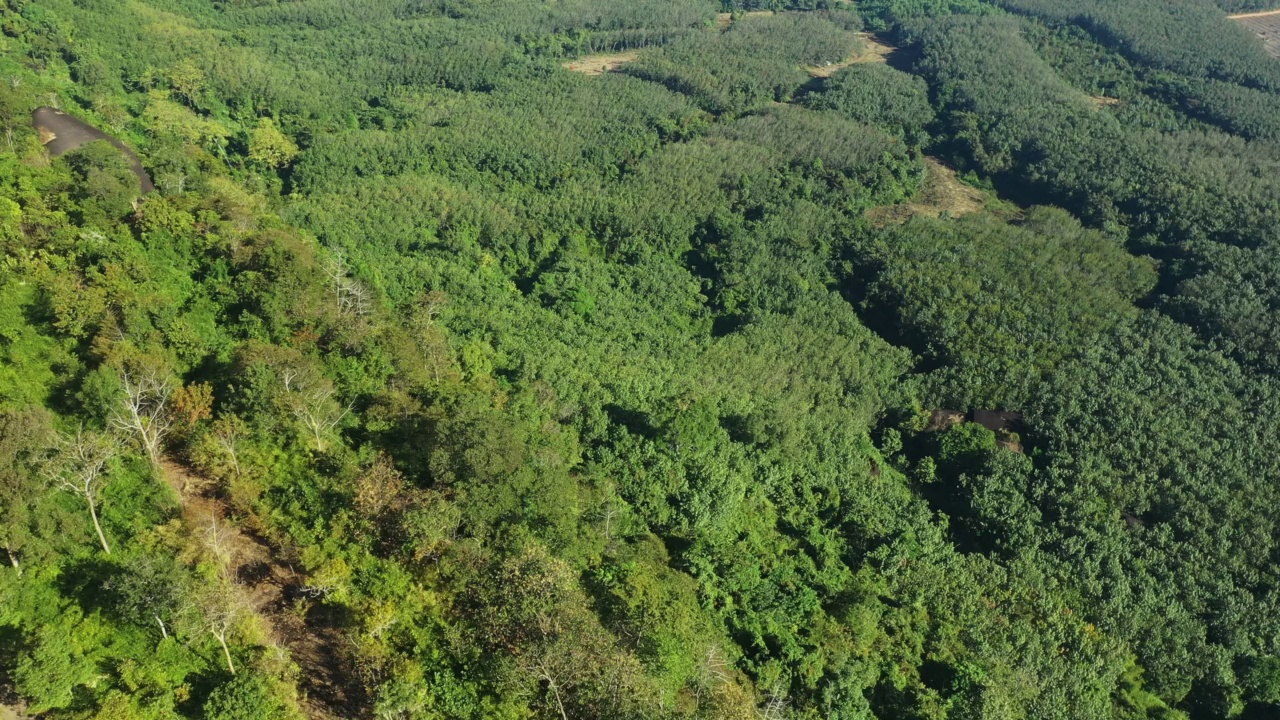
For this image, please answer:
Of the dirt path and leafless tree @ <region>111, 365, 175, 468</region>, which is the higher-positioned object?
leafless tree @ <region>111, 365, 175, 468</region>

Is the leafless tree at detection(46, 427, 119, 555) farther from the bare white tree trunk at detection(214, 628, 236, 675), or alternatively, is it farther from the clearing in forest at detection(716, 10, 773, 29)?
the clearing in forest at detection(716, 10, 773, 29)

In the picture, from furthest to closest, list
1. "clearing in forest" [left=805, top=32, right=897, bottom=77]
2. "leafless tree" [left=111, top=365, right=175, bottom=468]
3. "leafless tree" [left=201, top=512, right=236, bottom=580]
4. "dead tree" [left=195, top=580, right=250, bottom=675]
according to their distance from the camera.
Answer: "clearing in forest" [left=805, top=32, right=897, bottom=77], "leafless tree" [left=111, top=365, right=175, bottom=468], "leafless tree" [left=201, top=512, right=236, bottom=580], "dead tree" [left=195, top=580, right=250, bottom=675]

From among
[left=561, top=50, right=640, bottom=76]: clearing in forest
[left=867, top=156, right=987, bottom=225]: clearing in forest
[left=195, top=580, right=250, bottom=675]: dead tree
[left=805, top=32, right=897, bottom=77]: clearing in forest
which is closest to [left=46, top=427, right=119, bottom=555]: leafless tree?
[left=195, top=580, right=250, bottom=675]: dead tree

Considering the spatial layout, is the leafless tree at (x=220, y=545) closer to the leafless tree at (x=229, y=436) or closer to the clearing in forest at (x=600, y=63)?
the leafless tree at (x=229, y=436)

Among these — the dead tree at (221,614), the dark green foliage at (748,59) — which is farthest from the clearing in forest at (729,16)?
the dead tree at (221,614)

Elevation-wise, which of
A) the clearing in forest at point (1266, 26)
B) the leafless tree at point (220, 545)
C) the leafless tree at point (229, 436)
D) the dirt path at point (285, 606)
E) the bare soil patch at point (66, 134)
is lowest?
the dirt path at point (285, 606)

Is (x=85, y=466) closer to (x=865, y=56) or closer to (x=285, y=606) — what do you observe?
(x=285, y=606)
